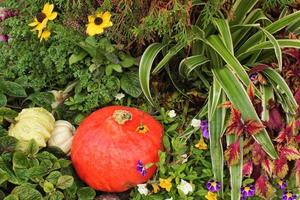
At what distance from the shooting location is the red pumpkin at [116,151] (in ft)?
7.30

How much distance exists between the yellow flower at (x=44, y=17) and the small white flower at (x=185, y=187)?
0.93 meters

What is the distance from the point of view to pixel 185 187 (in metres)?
2.24

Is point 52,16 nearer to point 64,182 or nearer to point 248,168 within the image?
point 64,182

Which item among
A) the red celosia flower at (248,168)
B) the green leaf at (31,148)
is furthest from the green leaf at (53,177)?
the red celosia flower at (248,168)

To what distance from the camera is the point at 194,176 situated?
2254 millimetres

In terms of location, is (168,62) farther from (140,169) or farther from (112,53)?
(140,169)

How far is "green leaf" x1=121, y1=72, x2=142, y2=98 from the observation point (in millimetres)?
2531

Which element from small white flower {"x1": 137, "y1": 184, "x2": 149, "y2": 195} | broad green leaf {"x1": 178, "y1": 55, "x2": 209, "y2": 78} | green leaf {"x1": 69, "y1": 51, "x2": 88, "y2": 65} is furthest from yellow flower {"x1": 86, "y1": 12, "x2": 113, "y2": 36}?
small white flower {"x1": 137, "y1": 184, "x2": 149, "y2": 195}

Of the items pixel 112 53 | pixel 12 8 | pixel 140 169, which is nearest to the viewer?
pixel 140 169

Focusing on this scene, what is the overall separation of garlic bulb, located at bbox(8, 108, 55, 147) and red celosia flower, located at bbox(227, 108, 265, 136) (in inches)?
30.2

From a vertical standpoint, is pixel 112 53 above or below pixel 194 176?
above

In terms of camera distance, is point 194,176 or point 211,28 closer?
point 194,176

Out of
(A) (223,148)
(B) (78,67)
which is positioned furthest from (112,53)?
(A) (223,148)

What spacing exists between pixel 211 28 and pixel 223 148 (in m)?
0.56
